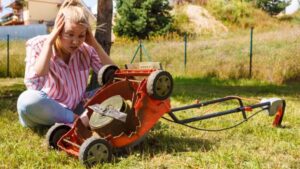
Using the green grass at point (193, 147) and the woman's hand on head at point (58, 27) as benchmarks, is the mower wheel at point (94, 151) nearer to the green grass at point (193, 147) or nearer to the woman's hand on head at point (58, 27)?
the green grass at point (193, 147)

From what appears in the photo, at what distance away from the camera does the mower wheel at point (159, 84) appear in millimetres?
2592

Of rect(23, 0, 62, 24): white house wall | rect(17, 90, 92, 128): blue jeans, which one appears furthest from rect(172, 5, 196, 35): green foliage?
rect(17, 90, 92, 128): blue jeans

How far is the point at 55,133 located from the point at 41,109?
0.24 meters

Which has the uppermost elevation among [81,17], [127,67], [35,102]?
[81,17]

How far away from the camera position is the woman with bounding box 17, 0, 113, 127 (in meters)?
2.91

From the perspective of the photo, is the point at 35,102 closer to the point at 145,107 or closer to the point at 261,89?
the point at 145,107

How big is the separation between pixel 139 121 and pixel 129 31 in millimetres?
19085

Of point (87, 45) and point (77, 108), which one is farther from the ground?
point (87, 45)

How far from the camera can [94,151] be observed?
2572 millimetres

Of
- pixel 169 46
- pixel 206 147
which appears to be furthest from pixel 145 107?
pixel 169 46

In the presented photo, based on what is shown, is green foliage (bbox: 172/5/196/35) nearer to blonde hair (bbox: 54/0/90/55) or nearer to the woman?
the woman

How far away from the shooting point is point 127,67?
306cm

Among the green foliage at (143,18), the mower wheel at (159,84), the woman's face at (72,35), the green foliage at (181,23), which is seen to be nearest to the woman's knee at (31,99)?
the woman's face at (72,35)

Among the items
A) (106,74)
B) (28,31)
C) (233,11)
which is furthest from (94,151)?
(28,31)
